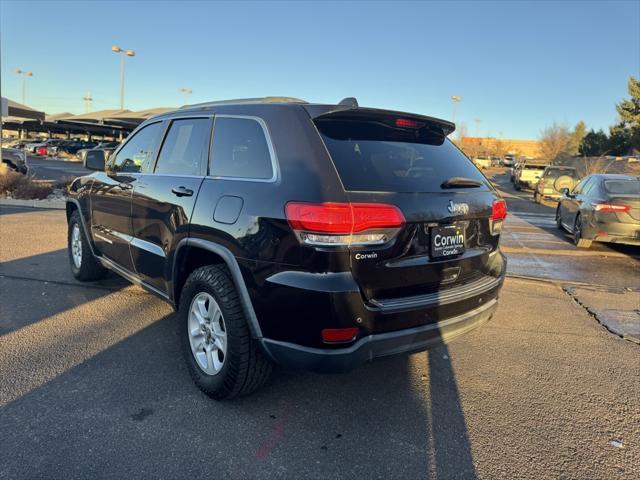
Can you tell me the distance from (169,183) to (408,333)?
6.76 ft

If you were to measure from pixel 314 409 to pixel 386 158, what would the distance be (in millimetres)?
1629

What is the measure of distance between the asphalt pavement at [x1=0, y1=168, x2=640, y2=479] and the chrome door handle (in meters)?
1.26

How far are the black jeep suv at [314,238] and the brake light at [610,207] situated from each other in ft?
18.8

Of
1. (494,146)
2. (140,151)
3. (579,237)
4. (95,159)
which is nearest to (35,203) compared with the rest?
(95,159)

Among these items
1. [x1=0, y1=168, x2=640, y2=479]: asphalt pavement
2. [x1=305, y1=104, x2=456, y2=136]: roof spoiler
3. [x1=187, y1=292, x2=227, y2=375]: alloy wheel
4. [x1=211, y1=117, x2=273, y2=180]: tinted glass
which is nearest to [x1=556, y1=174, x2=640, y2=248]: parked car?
[x1=0, y1=168, x2=640, y2=479]: asphalt pavement

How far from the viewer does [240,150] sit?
3092mm

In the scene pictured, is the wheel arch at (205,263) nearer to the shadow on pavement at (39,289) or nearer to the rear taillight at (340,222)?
the rear taillight at (340,222)

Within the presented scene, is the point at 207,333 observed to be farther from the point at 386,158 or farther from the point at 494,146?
the point at 494,146

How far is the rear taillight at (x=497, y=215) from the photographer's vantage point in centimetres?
334

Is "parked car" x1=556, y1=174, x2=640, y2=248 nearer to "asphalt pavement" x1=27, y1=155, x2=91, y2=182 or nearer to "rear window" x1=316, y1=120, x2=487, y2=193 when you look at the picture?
"rear window" x1=316, y1=120, x2=487, y2=193

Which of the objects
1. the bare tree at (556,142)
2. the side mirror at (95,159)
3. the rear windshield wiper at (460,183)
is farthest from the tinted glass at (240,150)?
the bare tree at (556,142)

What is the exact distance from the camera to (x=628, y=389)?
11.4ft

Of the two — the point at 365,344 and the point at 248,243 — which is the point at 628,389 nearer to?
the point at 365,344

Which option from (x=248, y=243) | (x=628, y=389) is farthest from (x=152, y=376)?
(x=628, y=389)
